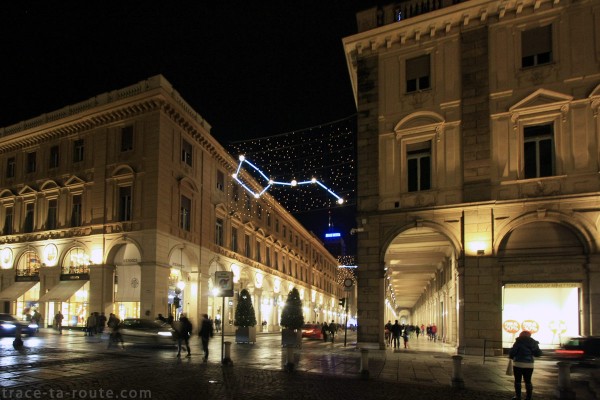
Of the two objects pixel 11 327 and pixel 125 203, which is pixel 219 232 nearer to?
pixel 125 203

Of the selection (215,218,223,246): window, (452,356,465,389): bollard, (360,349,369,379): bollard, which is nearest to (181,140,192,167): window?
(215,218,223,246): window

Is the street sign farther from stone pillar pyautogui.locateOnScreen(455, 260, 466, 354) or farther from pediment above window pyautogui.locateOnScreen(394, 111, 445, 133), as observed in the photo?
pediment above window pyautogui.locateOnScreen(394, 111, 445, 133)

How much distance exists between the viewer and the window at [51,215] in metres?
36.5

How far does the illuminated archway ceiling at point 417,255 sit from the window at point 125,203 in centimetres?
1627

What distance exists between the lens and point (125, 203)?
33.4m

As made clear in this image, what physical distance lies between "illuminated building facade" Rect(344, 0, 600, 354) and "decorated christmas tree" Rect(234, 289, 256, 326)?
808 centimetres

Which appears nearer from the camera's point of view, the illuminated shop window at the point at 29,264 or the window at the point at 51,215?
the window at the point at 51,215

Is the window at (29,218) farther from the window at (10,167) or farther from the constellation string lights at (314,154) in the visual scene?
the constellation string lights at (314,154)

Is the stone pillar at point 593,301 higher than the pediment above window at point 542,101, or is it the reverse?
the pediment above window at point 542,101

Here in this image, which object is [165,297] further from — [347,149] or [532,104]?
[532,104]

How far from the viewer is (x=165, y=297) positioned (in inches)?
1257

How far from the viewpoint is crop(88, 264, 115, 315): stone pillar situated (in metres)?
32.4

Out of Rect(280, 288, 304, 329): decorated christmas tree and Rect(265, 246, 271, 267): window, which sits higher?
Rect(265, 246, 271, 267): window

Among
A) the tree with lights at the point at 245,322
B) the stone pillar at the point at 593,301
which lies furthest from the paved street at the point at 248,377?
the tree with lights at the point at 245,322
